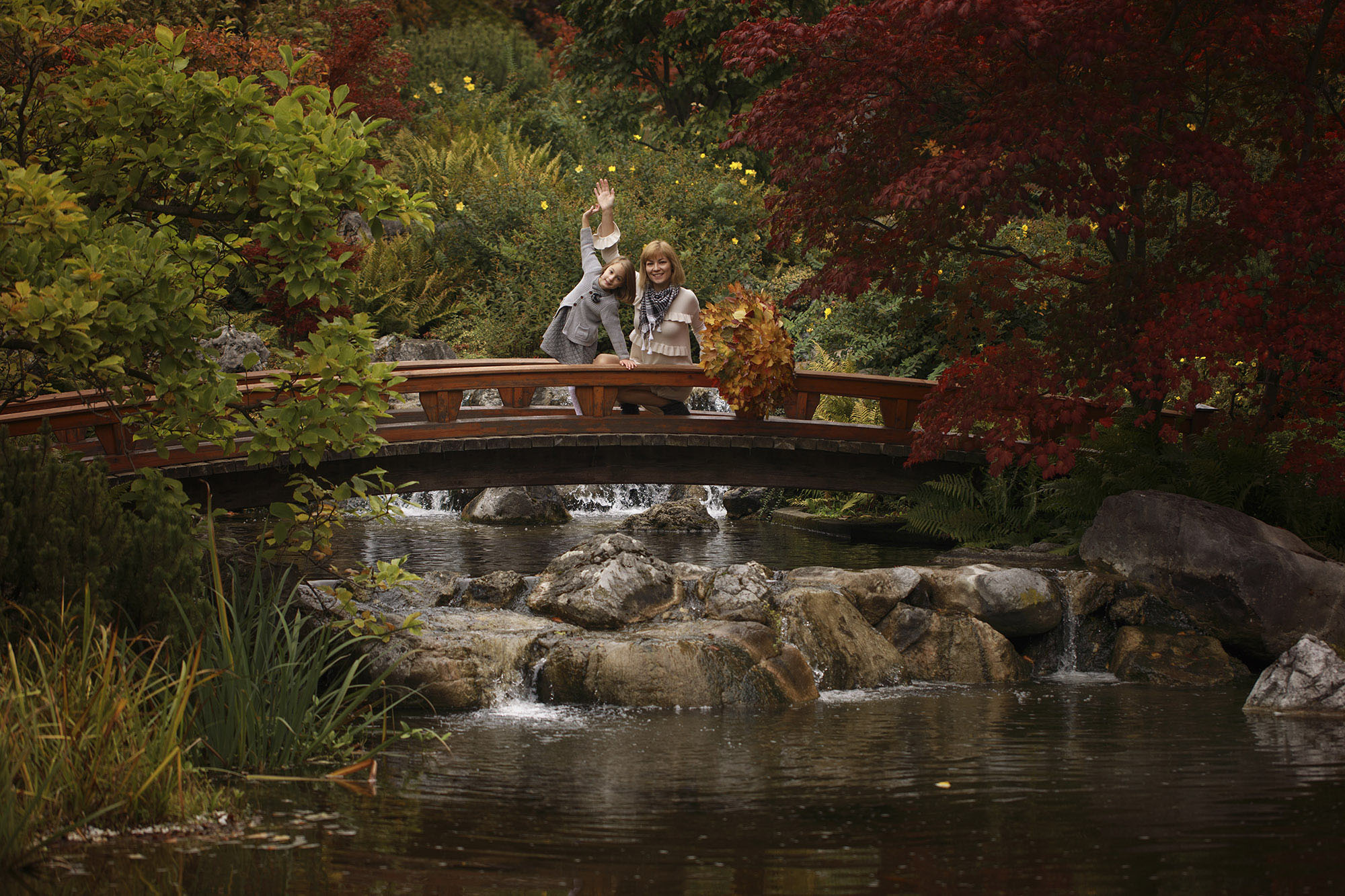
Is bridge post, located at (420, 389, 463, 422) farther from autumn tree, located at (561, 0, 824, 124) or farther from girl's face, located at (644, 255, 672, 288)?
autumn tree, located at (561, 0, 824, 124)

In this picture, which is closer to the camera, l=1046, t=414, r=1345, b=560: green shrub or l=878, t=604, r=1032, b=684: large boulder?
l=878, t=604, r=1032, b=684: large boulder

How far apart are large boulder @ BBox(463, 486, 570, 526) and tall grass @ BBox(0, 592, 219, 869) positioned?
947cm

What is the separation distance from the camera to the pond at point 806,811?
432cm

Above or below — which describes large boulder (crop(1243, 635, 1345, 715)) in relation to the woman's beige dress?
below

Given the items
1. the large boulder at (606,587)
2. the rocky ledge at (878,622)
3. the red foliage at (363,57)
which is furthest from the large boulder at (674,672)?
the red foliage at (363,57)

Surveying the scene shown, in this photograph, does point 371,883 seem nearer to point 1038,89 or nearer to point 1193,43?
point 1038,89

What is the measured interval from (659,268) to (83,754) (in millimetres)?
6838

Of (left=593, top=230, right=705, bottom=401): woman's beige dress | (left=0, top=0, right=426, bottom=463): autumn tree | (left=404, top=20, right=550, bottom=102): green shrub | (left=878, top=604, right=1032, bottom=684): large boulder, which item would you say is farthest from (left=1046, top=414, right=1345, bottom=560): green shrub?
(left=404, top=20, right=550, bottom=102): green shrub

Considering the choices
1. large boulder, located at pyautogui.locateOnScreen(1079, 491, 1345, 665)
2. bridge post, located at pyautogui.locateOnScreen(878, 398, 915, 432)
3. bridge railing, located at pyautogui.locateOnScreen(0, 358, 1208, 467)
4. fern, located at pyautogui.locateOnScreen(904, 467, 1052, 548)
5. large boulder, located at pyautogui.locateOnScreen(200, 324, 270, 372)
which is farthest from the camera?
large boulder, located at pyautogui.locateOnScreen(200, 324, 270, 372)

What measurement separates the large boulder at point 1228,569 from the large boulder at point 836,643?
78.3 inches

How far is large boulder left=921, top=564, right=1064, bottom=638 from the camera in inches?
353

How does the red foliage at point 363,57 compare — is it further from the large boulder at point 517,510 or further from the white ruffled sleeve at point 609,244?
the white ruffled sleeve at point 609,244

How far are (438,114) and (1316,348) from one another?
21.9 m

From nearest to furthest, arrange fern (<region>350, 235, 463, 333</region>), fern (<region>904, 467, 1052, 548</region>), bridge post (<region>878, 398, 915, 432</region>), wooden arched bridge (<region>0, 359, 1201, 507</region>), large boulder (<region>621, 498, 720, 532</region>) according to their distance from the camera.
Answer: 1. wooden arched bridge (<region>0, 359, 1201, 507</region>)
2. bridge post (<region>878, 398, 915, 432</region>)
3. fern (<region>904, 467, 1052, 548</region>)
4. large boulder (<region>621, 498, 720, 532</region>)
5. fern (<region>350, 235, 463, 333</region>)
